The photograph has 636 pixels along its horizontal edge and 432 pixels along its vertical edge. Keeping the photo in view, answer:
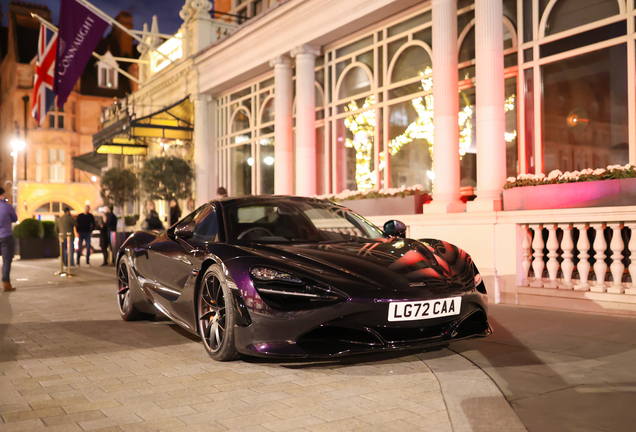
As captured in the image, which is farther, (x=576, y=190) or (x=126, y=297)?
(x=576, y=190)

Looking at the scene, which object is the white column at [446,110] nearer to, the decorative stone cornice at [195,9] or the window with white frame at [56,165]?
the decorative stone cornice at [195,9]

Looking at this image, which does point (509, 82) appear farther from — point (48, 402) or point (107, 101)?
point (107, 101)

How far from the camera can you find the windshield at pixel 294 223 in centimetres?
517

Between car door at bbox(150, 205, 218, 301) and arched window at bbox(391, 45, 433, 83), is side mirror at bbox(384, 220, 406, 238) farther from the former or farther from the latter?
arched window at bbox(391, 45, 433, 83)

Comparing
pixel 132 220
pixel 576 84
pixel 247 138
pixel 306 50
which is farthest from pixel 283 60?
pixel 132 220

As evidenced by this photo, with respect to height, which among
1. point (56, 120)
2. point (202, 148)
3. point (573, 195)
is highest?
point (56, 120)

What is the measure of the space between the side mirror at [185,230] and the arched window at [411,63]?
802 centimetres

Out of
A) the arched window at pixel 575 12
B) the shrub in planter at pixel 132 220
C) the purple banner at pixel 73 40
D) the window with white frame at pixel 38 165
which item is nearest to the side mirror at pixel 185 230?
the arched window at pixel 575 12

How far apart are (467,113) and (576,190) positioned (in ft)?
13.7

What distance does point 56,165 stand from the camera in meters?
54.1

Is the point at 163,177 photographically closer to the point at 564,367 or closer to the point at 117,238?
the point at 117,238

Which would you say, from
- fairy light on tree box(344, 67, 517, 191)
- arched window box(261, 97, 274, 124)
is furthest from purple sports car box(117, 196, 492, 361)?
arched window box(261, 97, 274, 124)

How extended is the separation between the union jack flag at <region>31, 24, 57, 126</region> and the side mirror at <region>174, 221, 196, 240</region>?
1666 centimetres

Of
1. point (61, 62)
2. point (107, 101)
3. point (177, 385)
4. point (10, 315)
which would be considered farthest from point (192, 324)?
point (107, 101)
